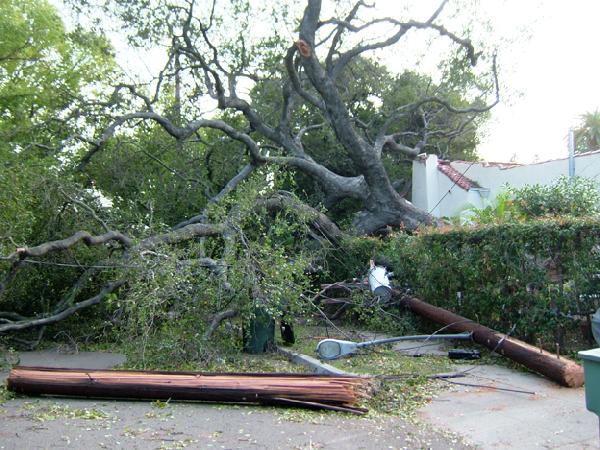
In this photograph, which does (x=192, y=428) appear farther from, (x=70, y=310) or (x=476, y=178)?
(x=476, y=178)

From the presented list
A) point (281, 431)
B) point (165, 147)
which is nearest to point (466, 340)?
point (281, 431)

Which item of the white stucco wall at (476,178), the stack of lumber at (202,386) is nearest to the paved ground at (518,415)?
the stack of lumber at (202,386)

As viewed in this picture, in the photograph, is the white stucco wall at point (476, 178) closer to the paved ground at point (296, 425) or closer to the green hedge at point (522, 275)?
the green hedge at point (522, 275)

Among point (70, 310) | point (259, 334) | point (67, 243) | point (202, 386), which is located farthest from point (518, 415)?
point (70, 310)

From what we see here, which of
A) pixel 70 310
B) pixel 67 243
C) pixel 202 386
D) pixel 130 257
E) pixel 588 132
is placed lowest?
pixel 202 386

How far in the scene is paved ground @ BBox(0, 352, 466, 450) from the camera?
16.5ft

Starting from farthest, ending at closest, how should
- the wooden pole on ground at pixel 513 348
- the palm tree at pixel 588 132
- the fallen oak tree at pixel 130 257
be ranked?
the palm tree at pixel 588 132 < the fallen oak tree at pixel 130 257 < the wooden pole on ground at pixel 513 348

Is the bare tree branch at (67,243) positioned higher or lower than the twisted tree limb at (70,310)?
higher

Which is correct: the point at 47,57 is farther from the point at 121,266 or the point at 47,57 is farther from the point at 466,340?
the point at 466,340

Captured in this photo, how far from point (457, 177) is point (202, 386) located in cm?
→ 1466

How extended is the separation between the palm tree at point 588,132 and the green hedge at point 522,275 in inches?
1111

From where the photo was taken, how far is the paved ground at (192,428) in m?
5.03

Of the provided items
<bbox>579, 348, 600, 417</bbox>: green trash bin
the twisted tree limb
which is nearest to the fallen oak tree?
the twisted tree limb

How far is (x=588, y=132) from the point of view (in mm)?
35312
